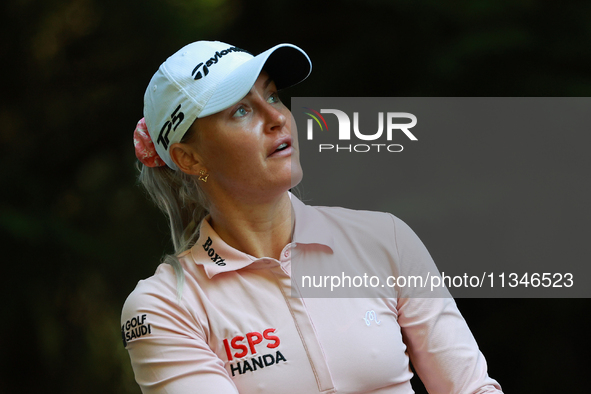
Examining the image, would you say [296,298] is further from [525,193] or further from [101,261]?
[101,261]

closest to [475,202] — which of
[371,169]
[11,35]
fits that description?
[371,169]

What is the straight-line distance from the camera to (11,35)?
2.43 meters

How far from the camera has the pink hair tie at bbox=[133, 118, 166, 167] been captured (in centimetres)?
143

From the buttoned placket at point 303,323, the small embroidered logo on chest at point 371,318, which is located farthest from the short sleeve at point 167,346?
the small embroidered logo on chest at point 371,318

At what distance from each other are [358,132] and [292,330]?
0.46 meters

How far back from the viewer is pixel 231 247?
1.31 metres

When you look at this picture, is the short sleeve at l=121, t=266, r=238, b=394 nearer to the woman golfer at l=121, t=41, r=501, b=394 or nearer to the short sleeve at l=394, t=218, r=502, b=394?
the woman golfer at l=121, t=41, r=501, b=394

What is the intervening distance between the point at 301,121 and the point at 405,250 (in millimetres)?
350

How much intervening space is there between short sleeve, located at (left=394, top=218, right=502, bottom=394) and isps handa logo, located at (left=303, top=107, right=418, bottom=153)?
7.1 inches

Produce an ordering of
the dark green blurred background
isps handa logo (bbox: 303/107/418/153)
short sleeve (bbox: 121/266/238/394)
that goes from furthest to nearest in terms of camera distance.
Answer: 1. the dark green blurred background
2. isps handa logo (bbox: 303/107/418/153)
3. short sleeve (bbox: 121/266/238/394)

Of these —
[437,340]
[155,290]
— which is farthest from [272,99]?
[437,340]

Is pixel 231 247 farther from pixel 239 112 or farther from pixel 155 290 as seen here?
pixel 239 112

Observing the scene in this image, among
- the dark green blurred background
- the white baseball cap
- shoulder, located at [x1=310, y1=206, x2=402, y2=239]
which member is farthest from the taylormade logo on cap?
Result: the dark green blurred background

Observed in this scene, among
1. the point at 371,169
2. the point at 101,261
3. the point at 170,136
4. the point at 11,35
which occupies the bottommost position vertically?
the point at 371,169
